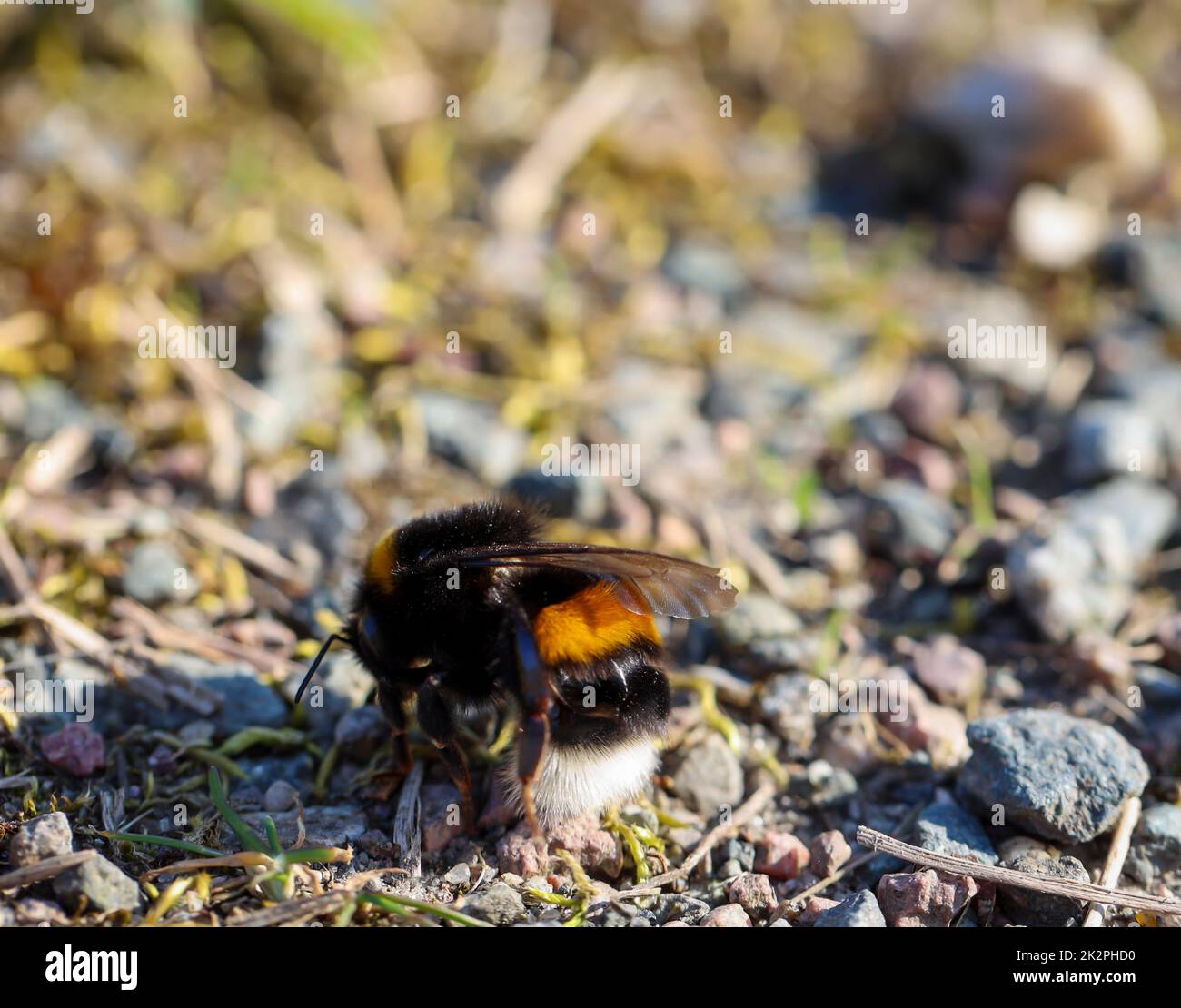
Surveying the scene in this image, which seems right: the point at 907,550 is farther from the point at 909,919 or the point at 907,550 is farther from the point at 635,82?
the point at 635,82

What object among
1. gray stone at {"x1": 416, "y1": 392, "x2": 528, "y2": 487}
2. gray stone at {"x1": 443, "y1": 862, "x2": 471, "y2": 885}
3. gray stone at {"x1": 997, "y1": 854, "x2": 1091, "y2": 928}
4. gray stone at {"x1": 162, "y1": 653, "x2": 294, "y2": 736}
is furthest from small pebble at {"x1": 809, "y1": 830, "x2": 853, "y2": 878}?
gray stone at {"x1": 416, "y1": 392, "x2": 528, "y2": 487}

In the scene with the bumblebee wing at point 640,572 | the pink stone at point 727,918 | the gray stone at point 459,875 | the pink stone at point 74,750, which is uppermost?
the bumblebee wing at point 640,572

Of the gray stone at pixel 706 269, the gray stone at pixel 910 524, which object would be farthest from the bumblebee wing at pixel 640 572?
the gray stone at pixel 706 269

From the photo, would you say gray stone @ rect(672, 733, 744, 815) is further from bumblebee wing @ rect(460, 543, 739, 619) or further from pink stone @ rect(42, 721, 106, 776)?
pink stone @ rect(42, 721, 106, 776)

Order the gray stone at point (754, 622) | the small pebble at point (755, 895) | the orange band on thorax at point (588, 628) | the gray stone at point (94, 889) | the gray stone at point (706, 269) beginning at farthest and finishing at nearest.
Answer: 1. the gray stone at point (706, 269)
2. the gray stone at point (754, 622)
3. the small pebble at point (755, 895)
4. the orange band on thorax at point (588, 628)
5. the gray stone at point (94, 889)

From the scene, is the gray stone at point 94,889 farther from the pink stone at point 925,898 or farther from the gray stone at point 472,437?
the gray stone at point 472,437

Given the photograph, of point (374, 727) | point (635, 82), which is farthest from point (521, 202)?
point (374, 727)
